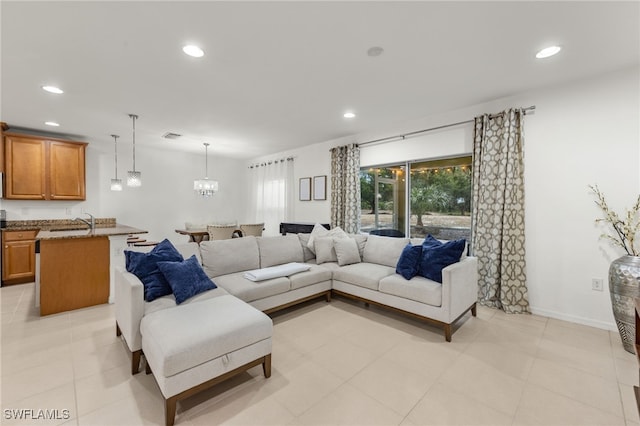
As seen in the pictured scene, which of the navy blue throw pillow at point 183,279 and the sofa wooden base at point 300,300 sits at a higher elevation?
the navy blue throw pillow at point 183,279

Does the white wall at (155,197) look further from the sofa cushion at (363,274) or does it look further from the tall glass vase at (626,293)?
the tall glass vase at (626,293)

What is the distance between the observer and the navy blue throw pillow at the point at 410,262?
307 cm

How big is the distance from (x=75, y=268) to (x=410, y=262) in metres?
3.99

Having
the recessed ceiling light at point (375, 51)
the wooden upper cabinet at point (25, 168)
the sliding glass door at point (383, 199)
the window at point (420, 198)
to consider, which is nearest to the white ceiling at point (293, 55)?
the recessed ceiling light at point (375, 51)

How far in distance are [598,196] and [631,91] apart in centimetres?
104

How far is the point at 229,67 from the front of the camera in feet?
8.73

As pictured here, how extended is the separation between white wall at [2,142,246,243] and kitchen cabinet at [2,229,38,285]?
553 millimetres

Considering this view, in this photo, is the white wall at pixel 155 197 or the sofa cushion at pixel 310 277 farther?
the white wall at pixel 155 197

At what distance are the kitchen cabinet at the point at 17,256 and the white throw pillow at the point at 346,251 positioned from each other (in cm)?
482

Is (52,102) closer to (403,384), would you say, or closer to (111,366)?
(111,366)

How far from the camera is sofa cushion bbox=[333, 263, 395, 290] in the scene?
10.7 feet

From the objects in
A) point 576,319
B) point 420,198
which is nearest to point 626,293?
point 576,319

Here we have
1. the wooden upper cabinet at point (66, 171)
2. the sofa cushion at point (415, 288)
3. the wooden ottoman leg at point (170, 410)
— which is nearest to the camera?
the wooden ottoman leg at point (170, 410)

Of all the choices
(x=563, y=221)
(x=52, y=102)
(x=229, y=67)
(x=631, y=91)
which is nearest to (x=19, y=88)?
(x=52, y=102)
